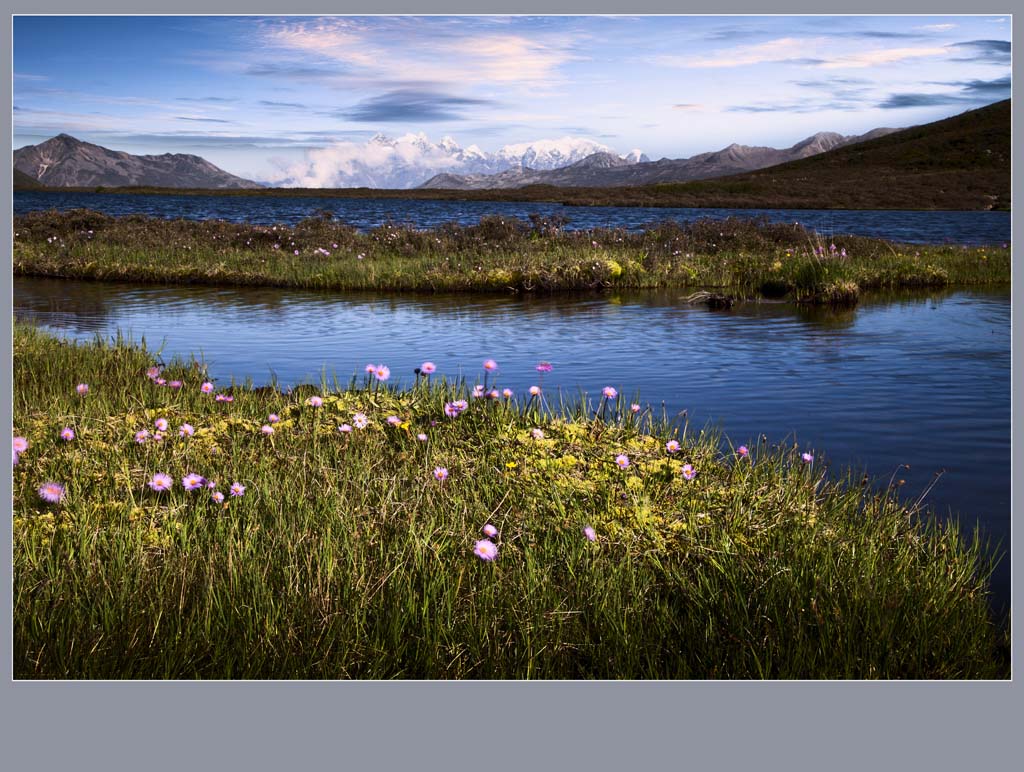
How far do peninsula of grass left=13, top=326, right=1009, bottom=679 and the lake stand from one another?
108cm

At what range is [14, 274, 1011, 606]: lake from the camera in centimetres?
748

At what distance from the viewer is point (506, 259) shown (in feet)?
70.6

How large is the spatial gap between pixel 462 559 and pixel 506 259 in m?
17.3

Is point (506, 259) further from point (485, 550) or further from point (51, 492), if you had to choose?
point (485, 550)

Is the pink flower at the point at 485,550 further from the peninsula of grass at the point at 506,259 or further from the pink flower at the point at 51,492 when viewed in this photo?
the peninsula of grass at the point at 506,259

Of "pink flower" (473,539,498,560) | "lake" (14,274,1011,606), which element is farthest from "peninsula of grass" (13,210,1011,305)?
"pink flower" (473,539,498,560)

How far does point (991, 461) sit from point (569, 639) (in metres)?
4.45

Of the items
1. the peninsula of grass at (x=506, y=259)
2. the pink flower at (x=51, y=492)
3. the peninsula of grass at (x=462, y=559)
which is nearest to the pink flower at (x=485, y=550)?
the peninsula of grass at (x=462, y=559)

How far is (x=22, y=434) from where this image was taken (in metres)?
6.41

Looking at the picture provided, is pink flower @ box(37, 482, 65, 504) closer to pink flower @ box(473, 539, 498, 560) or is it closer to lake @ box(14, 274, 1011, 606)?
pink flower @ box(473, 539, 498, 560)

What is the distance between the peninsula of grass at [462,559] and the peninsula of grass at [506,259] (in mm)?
13277

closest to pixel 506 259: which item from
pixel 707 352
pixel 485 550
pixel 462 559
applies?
pixel 707 352

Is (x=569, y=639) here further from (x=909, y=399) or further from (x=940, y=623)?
(x=909, y=399)

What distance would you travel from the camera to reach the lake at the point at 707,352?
7484 millimetres
